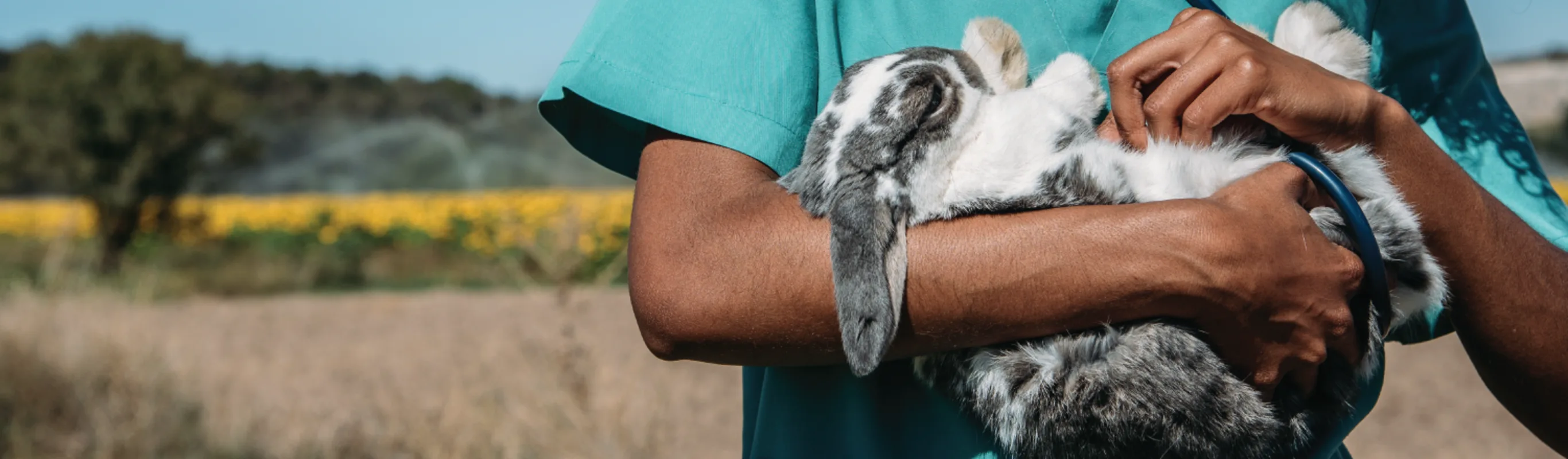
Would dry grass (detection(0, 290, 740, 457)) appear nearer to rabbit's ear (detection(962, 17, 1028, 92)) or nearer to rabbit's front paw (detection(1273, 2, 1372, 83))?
rabbit's ear (detection(962, 17, 1028, 92))

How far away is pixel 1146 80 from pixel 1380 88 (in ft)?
1.90

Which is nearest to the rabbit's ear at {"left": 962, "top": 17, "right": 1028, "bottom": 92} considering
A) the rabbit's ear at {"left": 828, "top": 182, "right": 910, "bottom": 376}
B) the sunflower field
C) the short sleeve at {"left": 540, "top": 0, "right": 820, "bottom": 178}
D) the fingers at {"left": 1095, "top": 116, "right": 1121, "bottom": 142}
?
the fingers at {"left": 1095, "top": 116, "right": 1121, "bottom": 142}

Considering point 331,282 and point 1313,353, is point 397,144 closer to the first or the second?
point 331,282

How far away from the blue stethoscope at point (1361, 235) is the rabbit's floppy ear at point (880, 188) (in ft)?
1.55

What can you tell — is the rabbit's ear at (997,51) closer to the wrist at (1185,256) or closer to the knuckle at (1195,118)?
the knuckle at (1195,118)

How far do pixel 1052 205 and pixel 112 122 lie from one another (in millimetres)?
22895

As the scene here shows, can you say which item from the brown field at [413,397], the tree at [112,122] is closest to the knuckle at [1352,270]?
the brown field at [413,397]

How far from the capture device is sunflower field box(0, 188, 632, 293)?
55.1 ft

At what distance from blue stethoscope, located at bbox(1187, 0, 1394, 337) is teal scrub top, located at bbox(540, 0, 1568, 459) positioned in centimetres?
20

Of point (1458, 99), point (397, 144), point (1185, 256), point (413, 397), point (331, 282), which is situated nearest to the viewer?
point (1185, 256)

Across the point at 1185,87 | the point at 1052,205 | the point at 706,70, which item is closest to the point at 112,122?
the point at 706,70

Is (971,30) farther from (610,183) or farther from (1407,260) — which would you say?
(610,183)

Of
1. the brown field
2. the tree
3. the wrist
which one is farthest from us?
the tree

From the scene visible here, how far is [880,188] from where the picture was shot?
1.37m
